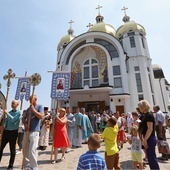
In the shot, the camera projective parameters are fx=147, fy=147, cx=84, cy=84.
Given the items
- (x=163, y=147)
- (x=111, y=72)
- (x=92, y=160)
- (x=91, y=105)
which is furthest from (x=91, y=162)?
(x=91, y=105)

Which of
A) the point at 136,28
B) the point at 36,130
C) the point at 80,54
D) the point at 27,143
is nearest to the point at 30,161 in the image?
the point at 27,143

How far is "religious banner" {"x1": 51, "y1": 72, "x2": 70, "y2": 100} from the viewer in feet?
23.0

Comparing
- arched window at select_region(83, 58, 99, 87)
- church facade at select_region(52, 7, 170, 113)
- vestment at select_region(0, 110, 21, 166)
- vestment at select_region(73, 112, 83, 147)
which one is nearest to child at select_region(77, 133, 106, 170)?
vestment at select_region(0, 110, 21, 166)

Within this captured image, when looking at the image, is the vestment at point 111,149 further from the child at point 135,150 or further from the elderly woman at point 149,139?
the elderly woman at point 149,139

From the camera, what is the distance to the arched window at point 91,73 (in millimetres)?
23438

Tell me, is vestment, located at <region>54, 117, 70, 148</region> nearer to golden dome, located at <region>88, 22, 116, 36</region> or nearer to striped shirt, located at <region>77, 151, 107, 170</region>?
striped shirt, located at <region>77, 151, 107, 170</region>

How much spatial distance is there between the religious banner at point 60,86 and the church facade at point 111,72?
12.7 metres

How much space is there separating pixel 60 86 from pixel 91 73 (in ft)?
56.3

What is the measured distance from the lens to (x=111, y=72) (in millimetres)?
A: 21609

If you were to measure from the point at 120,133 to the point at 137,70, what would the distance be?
58.2ft

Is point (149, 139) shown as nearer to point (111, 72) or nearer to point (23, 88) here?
point (23, 88)

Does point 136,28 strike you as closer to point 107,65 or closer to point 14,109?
point 107,65

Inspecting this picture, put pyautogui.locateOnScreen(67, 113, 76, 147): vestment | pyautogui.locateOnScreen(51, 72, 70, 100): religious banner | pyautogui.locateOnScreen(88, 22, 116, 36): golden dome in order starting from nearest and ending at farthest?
pyautogui.locateOnScreen(51, 72, 70, 100): religious banner, pyautogui.locateOnScreen(67, 113, 76, 147): vestment, pyautogui.locateOnScreen(88, 22, 116, 36): golden dome

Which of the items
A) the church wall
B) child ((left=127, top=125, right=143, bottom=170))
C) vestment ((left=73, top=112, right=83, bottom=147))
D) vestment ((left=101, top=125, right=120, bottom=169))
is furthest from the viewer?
the church wall
